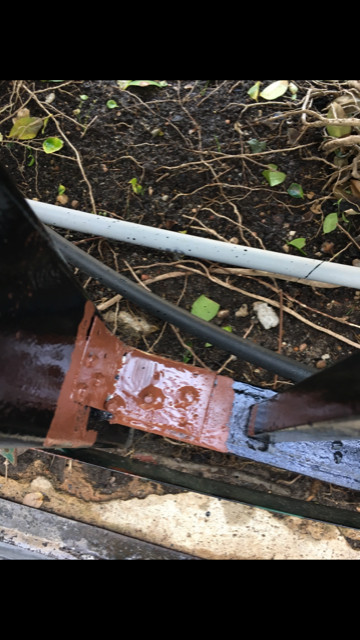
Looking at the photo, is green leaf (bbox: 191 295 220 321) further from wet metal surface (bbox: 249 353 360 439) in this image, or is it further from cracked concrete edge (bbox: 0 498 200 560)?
cracked concrete edge (bbox: 0 498 200 560)

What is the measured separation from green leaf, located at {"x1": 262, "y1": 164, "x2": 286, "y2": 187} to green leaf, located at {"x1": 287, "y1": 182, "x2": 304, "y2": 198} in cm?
4

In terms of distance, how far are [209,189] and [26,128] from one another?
0.70 metres

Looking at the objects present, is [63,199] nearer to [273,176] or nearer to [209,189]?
[209,189]

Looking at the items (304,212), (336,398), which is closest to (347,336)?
(304,212)

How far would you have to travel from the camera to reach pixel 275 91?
5.08ft

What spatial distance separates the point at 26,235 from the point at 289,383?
865mm

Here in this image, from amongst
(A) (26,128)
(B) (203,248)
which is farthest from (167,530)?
(A) (26,128)

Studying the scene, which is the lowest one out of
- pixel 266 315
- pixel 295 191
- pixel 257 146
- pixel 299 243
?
pixel 266 315

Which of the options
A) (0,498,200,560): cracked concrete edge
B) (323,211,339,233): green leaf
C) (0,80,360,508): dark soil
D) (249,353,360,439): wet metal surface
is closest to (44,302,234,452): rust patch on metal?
(249,353,360,439): wet metal surface

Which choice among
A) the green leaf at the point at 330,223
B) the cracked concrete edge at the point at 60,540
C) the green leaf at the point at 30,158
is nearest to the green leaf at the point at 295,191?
the green leaf at the point at 330,223

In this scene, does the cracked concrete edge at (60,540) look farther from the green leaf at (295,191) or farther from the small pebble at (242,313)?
the green leaf at (295,191)

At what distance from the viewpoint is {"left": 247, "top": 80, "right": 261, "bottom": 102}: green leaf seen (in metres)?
1.56

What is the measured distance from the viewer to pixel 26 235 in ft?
2.43

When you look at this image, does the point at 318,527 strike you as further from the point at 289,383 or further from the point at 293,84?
the point at 293,84
